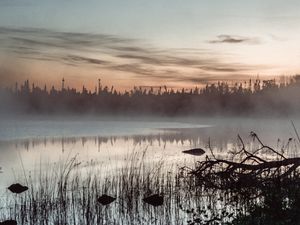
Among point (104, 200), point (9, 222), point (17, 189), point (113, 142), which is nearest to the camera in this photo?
point (9, 222)

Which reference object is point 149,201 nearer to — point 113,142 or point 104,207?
point 104,207

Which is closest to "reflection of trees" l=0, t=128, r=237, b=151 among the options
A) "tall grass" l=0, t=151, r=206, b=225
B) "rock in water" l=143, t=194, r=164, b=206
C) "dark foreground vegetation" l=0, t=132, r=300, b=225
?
"tall grass" l=0, t=151, r=206, b=225

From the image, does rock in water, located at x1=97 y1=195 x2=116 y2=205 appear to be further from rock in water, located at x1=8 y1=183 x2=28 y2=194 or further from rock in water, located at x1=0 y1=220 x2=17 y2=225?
rock in water, located at x1=8 y1=183 x2=28 y2=194

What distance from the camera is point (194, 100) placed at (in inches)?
6024

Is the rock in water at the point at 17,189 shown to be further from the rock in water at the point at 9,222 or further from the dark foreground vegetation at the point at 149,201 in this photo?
the rock in water at the point at 9,222

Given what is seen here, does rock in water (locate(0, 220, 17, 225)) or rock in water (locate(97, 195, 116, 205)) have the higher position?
rock in water (locate(97, 195, 116, 205))

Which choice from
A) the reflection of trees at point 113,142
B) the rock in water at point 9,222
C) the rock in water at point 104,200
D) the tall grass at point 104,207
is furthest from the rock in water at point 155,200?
the reflection of trees at point 113,142

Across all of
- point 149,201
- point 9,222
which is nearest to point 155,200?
point 149,201

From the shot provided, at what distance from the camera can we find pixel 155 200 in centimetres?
1551

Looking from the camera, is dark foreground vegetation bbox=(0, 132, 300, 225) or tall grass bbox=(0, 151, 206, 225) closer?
dark foreground vegetation bbox=(0, 132, 300, 225)

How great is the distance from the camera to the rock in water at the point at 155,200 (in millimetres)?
15406

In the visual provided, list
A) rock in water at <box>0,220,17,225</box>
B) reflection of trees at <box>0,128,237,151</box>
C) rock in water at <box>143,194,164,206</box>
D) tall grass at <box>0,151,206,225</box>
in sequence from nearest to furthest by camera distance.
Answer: rock in water at <box>0,220,17,225</box> → tall grass at <box>0,151,206,225</box> → rock in water at <box>143,194,164,206</box> → reflection of trees at <box>0,128,237,151</box>

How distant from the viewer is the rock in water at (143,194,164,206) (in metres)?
15.4

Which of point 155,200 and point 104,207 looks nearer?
point 104,207
